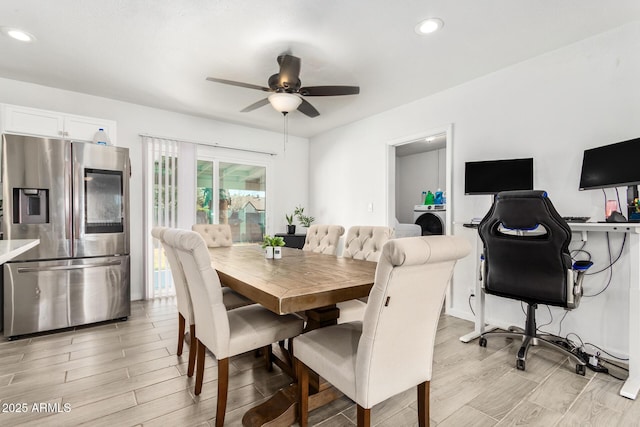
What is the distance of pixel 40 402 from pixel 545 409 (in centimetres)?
291

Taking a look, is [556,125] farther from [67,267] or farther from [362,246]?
[67,267]

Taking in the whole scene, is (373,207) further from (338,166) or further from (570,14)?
(570,14)

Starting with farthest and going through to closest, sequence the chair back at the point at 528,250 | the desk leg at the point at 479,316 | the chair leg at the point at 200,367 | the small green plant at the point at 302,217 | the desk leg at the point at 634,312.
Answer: the small green plant at the point at 302,217 < the desk leg at the point at 479,316 < the chair back at the point at 528,250 < the desk leg at the point at 634,312 < the chair leg at the point at 200,367

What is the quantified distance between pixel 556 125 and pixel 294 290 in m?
2.75

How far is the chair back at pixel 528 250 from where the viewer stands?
2.02 meters

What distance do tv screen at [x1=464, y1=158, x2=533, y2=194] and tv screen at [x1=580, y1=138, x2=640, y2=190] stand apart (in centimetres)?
40

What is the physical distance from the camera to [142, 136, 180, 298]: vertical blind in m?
3.96

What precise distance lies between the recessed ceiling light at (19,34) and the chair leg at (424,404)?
12.1 ft

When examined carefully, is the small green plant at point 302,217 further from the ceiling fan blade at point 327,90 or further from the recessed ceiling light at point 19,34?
the recessed ceiling light at point 19,34

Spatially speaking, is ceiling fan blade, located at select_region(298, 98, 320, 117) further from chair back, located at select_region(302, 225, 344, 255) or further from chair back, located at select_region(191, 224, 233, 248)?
chair back, located at select_region(191, 224, 233, 248)

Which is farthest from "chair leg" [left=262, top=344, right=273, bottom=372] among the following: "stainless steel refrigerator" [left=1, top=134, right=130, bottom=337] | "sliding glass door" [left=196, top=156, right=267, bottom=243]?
"sliding glass door" [left=196, top=156, right=267, bottom=243]

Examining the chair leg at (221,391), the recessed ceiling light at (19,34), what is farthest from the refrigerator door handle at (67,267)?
the chair leg at (221,391)

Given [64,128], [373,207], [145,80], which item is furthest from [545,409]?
[64,128]

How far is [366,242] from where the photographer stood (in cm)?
248
